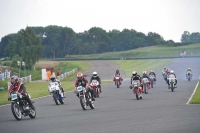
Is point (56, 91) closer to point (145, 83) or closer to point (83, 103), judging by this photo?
point (83, 103)

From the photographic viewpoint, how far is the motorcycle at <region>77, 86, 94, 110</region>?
21750 millimetres

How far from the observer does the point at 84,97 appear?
21.9 meters

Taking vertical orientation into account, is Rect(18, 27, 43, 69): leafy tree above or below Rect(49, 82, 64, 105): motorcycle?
above

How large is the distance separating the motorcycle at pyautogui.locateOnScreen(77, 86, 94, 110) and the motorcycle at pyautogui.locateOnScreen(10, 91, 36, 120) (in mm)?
3207

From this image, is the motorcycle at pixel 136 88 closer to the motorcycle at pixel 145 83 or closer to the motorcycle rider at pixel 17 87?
the motorcycle at pixel 145 83

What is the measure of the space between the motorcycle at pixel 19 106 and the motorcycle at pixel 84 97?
126 inches

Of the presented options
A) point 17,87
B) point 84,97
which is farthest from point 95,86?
point 17,87

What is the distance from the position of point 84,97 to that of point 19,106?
4080mm

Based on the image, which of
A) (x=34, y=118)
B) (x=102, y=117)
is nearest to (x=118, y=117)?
(x=102, y=117)

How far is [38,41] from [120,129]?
97077 mm

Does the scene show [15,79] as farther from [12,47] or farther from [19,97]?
[12,47]

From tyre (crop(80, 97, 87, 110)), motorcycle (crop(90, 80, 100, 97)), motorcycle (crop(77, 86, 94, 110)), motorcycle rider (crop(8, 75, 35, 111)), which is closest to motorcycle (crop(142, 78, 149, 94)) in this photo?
motorcycle (crop(90, 80, 100, 97))

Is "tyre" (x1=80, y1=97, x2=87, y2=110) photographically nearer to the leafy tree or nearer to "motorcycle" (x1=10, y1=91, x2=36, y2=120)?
"motorcycle" (x1=10, y1=91, x2=36, y2=120)

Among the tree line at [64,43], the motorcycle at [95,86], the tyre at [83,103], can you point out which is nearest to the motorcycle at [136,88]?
the motorcycle at [95,86]
